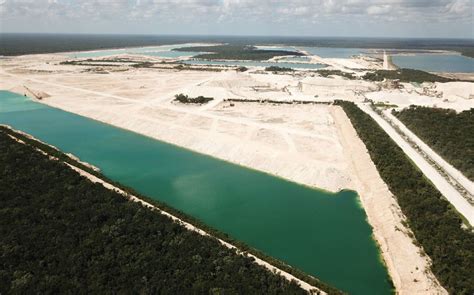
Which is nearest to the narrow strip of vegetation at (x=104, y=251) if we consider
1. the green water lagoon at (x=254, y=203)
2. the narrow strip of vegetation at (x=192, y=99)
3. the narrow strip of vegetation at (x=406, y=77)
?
the green water lagoon at (x=254, y=203)

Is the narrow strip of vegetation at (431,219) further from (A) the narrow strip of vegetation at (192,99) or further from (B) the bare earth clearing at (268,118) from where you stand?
(A) the narrow strip of vegetation at (192,99)

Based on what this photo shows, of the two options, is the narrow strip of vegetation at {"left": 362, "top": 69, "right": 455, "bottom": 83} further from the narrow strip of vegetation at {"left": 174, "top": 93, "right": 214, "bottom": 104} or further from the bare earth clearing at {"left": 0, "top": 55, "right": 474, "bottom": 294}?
the narrow strip of vegetation at {"left": 174, "top": 93, "right": 214, "bottom": 104}

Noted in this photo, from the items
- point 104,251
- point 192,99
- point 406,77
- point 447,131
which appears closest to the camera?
point 104,251

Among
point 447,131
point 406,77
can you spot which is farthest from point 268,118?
point 406,77

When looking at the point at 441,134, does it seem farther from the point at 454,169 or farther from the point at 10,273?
the point at 10,273

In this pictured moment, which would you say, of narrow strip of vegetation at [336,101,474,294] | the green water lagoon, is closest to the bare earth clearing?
narrow strip of vegetation at [336,101,474,294]

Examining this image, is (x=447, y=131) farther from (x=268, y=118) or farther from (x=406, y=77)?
(x=406, y=77)
